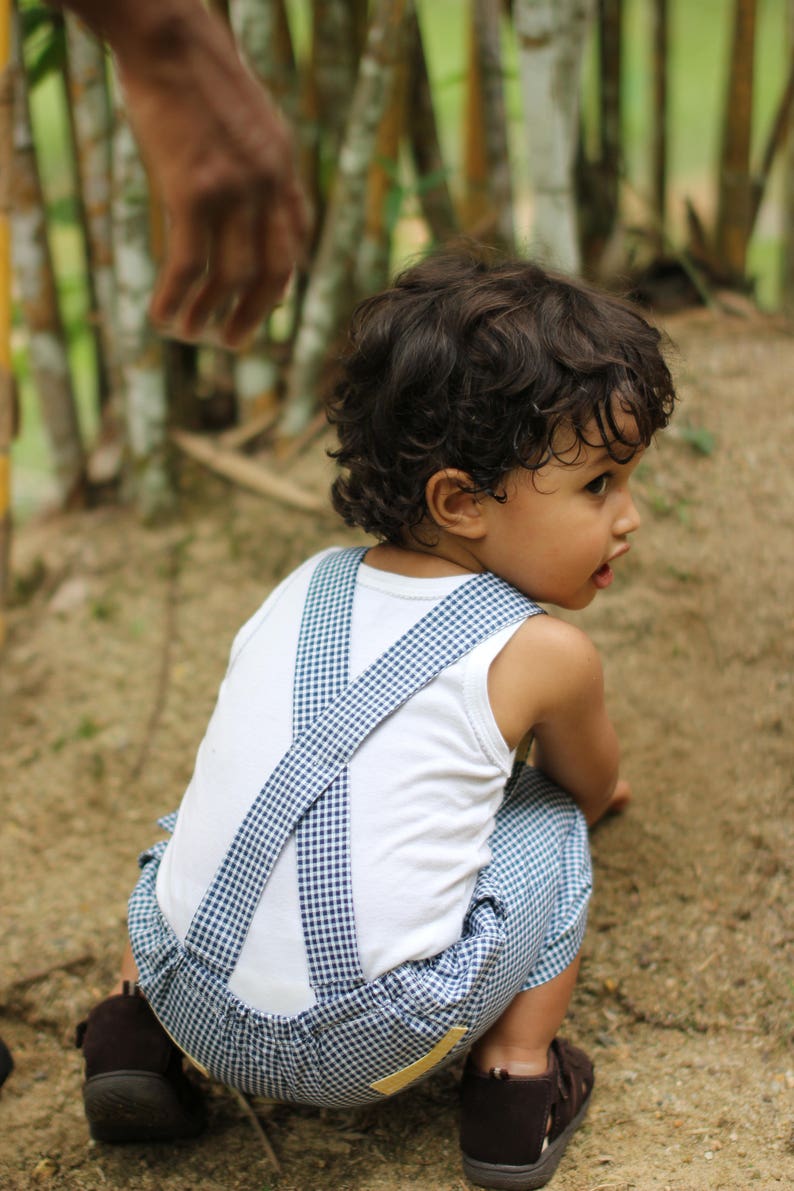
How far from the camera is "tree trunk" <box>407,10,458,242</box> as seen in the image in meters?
2.60

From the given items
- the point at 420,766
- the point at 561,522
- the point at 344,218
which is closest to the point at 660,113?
the point at 344,218

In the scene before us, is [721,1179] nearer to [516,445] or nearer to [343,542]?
[516,445]

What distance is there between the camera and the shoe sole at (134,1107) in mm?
1507

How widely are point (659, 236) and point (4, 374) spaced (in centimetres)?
150

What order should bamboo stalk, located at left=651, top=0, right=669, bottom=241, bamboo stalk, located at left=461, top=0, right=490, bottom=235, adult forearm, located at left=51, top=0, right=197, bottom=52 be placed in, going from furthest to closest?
bamboo stalk, located at left=651, top=0, right=669, bottom=241, bamboo stalk, located at left=461, top=0, right=490, bottom=235, adult forearm, located at left=51, top=0, right=197, bottom=52

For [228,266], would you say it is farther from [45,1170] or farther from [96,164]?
[96,164]

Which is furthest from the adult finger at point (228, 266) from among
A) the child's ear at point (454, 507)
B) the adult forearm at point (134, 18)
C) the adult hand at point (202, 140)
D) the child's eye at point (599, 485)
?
the child's eye at point (599, 485)

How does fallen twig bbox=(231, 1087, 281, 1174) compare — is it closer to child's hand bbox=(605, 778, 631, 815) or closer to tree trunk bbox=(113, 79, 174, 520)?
child's hand bbox=(605, 778, 631, 815)

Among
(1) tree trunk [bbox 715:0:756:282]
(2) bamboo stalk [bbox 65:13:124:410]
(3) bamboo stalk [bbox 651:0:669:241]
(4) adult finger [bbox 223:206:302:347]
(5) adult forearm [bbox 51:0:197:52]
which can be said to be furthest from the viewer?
(3) bamboo stalk [bbox 651:0:669:241]

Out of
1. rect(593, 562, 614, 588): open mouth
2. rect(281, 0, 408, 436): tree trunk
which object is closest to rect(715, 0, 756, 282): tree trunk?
rect(281, 0, 408, 436): tree trunk

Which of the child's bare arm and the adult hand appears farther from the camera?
the child's bare arm

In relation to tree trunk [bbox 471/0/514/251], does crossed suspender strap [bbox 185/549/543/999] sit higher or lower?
lower

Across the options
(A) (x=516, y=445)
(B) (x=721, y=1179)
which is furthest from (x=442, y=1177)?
(A) (x=516, y=445)

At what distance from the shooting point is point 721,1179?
147cm
